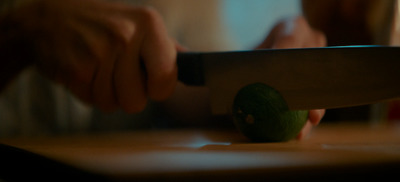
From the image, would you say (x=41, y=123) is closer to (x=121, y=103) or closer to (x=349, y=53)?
(x=121, y=103)

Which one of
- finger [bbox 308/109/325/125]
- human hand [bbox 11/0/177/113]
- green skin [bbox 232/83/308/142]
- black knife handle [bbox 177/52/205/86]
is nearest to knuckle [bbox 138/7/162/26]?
human hand [bbox 11/0/177/113]

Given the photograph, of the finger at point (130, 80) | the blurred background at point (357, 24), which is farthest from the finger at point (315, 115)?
the blurred background at point (357, 24)

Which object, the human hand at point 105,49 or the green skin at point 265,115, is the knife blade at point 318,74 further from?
the human hand at point 105,49

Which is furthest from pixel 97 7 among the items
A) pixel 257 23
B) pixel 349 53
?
pixel 257 23

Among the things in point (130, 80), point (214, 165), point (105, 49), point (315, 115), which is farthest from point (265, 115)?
point (105, 49)

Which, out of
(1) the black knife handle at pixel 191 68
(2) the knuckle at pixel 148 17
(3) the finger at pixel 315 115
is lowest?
(3) the finger at pixel 315 115
